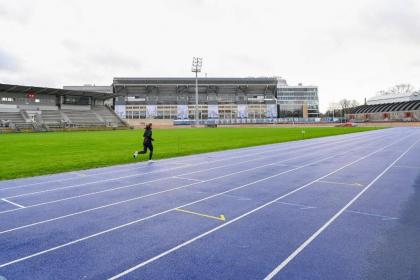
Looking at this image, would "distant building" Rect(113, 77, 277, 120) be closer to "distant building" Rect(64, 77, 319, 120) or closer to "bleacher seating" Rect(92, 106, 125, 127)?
"distant building" Rect(64, 77, 319, 120)

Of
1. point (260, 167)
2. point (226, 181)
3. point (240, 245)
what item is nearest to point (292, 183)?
point (226, 181)

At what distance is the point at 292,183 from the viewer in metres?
9.52

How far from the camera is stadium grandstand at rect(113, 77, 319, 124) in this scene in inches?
4537

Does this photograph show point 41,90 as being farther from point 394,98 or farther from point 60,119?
point 394,98

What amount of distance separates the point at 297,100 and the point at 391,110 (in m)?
37.2

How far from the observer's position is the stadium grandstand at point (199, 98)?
11525cm

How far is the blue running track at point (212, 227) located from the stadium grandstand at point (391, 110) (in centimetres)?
9405

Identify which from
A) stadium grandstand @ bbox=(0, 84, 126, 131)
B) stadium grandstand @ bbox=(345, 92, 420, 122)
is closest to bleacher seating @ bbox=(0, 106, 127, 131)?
stadium grandstand @ bbox=(0, 84, 126, 131)

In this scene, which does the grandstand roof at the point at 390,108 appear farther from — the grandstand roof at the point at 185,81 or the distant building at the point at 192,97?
the grandstand roof at the point at 185,81

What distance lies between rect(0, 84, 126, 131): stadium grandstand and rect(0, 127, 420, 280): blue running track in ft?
177

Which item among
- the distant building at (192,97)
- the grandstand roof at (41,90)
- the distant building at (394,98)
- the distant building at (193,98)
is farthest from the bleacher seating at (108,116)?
the distant building at (394,98)

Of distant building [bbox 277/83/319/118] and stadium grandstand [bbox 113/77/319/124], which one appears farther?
distant building [bbox 277/83/319/118]

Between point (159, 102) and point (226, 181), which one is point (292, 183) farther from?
point (159, 102)

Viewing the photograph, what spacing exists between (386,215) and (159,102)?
372 ft
